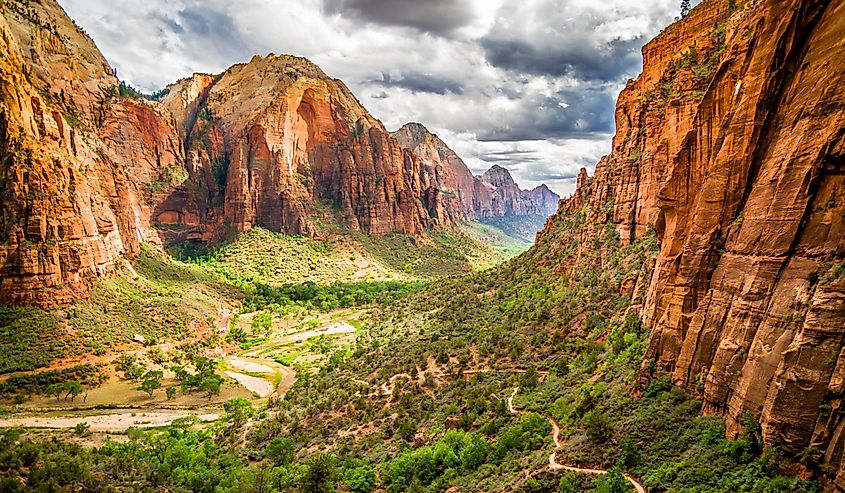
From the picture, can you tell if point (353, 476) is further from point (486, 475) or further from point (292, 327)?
point (292, 327)

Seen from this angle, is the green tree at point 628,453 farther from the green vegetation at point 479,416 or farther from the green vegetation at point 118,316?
the green vegetation at point 118,316

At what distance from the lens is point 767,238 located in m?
19.8

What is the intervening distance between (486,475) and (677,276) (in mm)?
17023

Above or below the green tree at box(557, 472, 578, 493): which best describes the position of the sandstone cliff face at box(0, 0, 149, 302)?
above

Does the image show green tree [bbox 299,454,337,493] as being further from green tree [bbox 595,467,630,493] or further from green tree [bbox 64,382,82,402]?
green tree [bbox 64,382,82,402]

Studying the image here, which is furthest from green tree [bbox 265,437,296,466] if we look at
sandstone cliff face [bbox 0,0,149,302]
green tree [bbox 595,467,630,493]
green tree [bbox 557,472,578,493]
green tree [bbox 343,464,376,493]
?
sandstone cliff face [bbox 0,0,149,302]

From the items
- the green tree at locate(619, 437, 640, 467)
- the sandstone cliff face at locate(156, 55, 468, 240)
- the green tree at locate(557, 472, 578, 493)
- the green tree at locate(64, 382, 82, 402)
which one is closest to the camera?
the green tree at locate(557, 472, 578, 493)

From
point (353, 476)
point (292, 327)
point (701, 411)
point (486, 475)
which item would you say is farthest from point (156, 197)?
point (701, 411)

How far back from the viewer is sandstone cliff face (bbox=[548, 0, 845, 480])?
17000 millimetres

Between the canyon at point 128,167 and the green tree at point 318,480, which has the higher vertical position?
the canyon at point 128,167

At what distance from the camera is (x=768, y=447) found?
18.0 metres

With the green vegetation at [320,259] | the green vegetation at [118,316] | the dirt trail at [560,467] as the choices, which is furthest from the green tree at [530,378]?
the green vegetation at [320,259]

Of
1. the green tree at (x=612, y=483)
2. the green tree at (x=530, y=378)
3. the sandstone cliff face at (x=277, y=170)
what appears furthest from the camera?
the sandstone cliff face at (x=277, y=170)

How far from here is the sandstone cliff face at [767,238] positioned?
17000 mm
